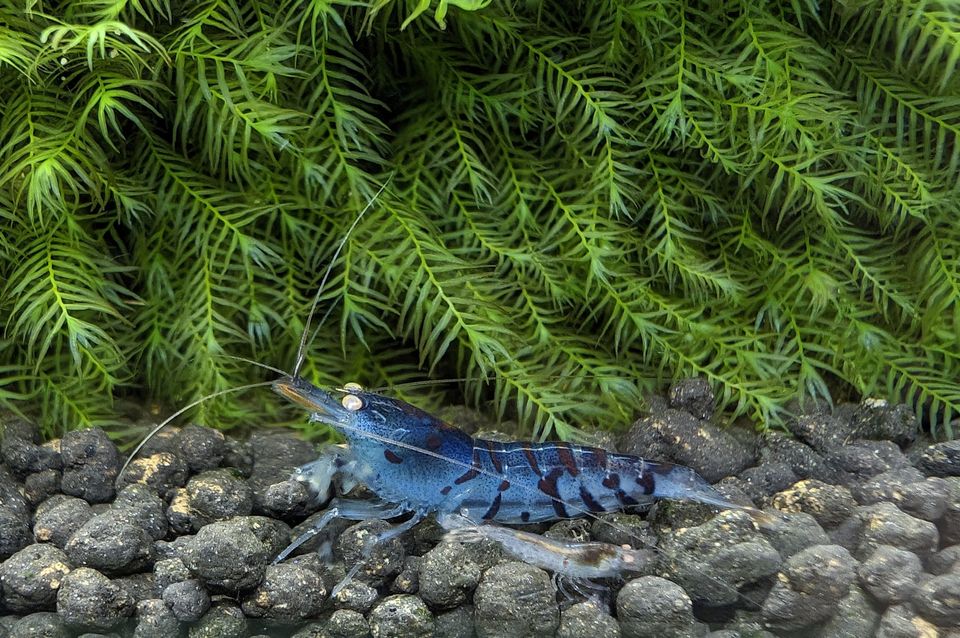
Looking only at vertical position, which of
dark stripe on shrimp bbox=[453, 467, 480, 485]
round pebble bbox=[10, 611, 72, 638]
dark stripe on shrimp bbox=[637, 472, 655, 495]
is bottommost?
round pebble bbox=[10, 611, 72, 638]

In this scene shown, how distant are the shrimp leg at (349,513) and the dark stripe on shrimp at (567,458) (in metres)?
0.43

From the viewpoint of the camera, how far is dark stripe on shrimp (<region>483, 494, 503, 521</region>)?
213cm

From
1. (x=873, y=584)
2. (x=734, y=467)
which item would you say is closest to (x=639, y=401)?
(x=734, y=467)

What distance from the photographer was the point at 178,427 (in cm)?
239

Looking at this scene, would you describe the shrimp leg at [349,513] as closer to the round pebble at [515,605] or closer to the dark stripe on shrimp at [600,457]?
the round pebble at [515,605]

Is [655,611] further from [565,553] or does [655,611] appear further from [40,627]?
[40,627]

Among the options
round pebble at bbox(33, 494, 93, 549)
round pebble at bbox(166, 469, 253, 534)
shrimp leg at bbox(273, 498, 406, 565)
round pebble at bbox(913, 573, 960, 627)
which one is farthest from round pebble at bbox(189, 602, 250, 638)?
round pebble at bbox(913, 573, 960, 627)

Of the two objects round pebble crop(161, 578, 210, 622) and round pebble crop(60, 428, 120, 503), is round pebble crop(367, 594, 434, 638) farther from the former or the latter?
round pebble crop(60, 428, 120, 503)

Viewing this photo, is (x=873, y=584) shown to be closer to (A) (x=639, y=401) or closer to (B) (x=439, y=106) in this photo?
(A) (x=639, y=401)

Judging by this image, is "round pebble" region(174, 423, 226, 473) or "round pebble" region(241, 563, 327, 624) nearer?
"round pebble" region(241, 563, 327, 624)

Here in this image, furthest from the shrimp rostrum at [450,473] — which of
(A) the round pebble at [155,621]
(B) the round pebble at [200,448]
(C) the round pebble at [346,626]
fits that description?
(A) the round pebble at [155,621]

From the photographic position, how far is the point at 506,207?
2.50 meters

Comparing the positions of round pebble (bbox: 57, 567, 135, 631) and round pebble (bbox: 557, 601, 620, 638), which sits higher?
round pebble (bbox: 557, 601, 620, 638)

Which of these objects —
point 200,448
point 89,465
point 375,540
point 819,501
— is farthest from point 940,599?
point 89,465
